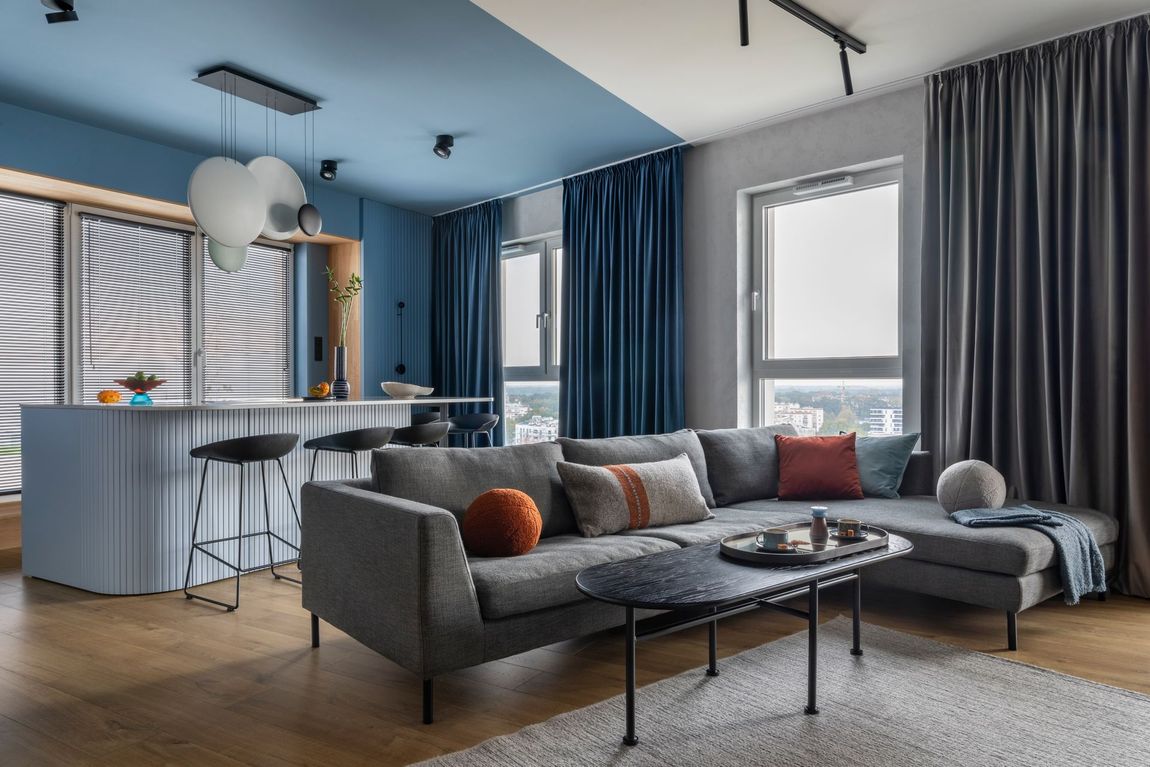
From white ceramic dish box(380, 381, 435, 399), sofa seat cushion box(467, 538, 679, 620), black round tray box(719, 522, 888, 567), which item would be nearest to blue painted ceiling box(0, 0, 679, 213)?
white ceramic dish box(380, 381, 435, 399)

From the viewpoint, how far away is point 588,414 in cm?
575

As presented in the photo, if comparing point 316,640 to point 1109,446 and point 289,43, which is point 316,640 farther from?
point 1109,446

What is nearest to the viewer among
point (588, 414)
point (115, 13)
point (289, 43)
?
point (115, 13)

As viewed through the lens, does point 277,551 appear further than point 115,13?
Yes

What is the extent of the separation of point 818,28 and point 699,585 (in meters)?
2.76

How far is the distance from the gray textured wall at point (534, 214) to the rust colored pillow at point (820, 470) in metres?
3.02

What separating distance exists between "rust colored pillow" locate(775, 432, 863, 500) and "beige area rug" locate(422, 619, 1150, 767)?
1.23 meters

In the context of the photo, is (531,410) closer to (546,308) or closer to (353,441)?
(546,308)

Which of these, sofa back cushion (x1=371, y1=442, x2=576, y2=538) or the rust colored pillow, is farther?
the rust colored pillow

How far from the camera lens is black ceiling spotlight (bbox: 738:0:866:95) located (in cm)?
323

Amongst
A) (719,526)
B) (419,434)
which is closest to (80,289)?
(419,434)

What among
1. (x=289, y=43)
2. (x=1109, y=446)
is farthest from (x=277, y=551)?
(x=1109, y=446)

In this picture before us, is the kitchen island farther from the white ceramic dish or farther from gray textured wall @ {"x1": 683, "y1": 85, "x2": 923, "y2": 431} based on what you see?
gray textured wall @ {"x1": 683, "y1": 85, "x2": 923, "y2": 431}

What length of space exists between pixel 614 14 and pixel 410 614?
2.72 meters
